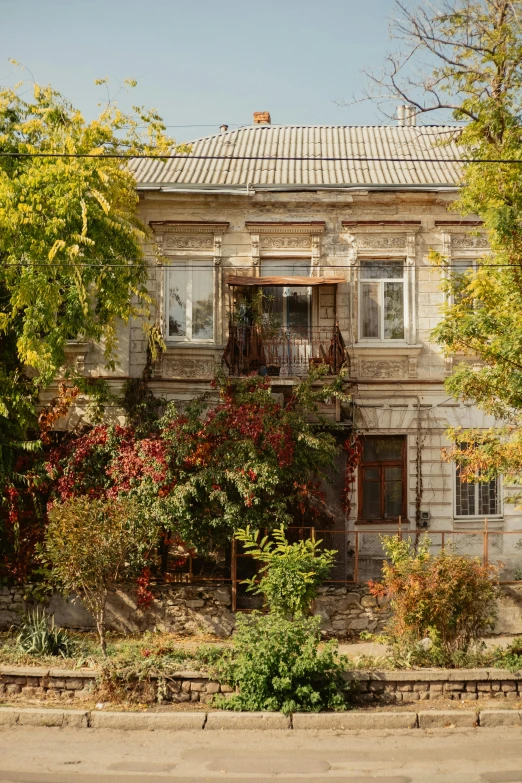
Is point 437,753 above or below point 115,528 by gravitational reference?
below

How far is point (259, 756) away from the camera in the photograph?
26.9ft

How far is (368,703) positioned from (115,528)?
3.91 metres

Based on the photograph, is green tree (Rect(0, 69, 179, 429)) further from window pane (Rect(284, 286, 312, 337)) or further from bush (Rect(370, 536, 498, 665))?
bush (Rect(370, 536, 498, 665))

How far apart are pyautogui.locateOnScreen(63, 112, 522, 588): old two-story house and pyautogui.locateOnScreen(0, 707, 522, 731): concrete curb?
651 centimetres

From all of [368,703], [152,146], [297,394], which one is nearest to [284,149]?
[152,146]

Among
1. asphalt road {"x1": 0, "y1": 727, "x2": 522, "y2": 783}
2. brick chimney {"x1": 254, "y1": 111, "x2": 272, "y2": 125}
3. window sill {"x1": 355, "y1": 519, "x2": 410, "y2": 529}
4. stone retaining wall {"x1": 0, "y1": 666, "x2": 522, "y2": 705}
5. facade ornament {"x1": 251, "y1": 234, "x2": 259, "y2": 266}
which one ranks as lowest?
asphalt road {"x1": 0, "y1": 727, "x2": 522, "y2": 783}

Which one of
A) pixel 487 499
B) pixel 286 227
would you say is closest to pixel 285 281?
pixel 286 227

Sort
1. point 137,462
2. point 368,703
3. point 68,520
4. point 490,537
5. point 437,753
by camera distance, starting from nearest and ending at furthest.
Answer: point 437,753 → point 368,703 → point 68,520 → point 137,462 → point 490,537

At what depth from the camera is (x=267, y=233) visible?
16344 mm

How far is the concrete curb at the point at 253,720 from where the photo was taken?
903 cm

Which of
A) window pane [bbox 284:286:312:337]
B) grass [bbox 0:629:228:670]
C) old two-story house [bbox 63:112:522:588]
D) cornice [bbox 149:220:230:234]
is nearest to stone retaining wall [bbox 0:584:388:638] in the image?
old two-story house [bbox 63:112:522:588]

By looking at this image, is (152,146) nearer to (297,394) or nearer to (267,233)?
(267,233)

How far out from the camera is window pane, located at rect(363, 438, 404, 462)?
16.2 metres

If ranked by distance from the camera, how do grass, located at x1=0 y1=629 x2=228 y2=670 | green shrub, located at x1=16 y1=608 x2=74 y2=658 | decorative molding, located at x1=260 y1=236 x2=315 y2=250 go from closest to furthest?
1. grass, located at x1=0 y1=629 x2=228 y2=670
2. green shrub, located at x1=16 y1=608 x2=74 y2=658
3. decorative molding, located at x1=260 y1=236 x2=315 y2=250
